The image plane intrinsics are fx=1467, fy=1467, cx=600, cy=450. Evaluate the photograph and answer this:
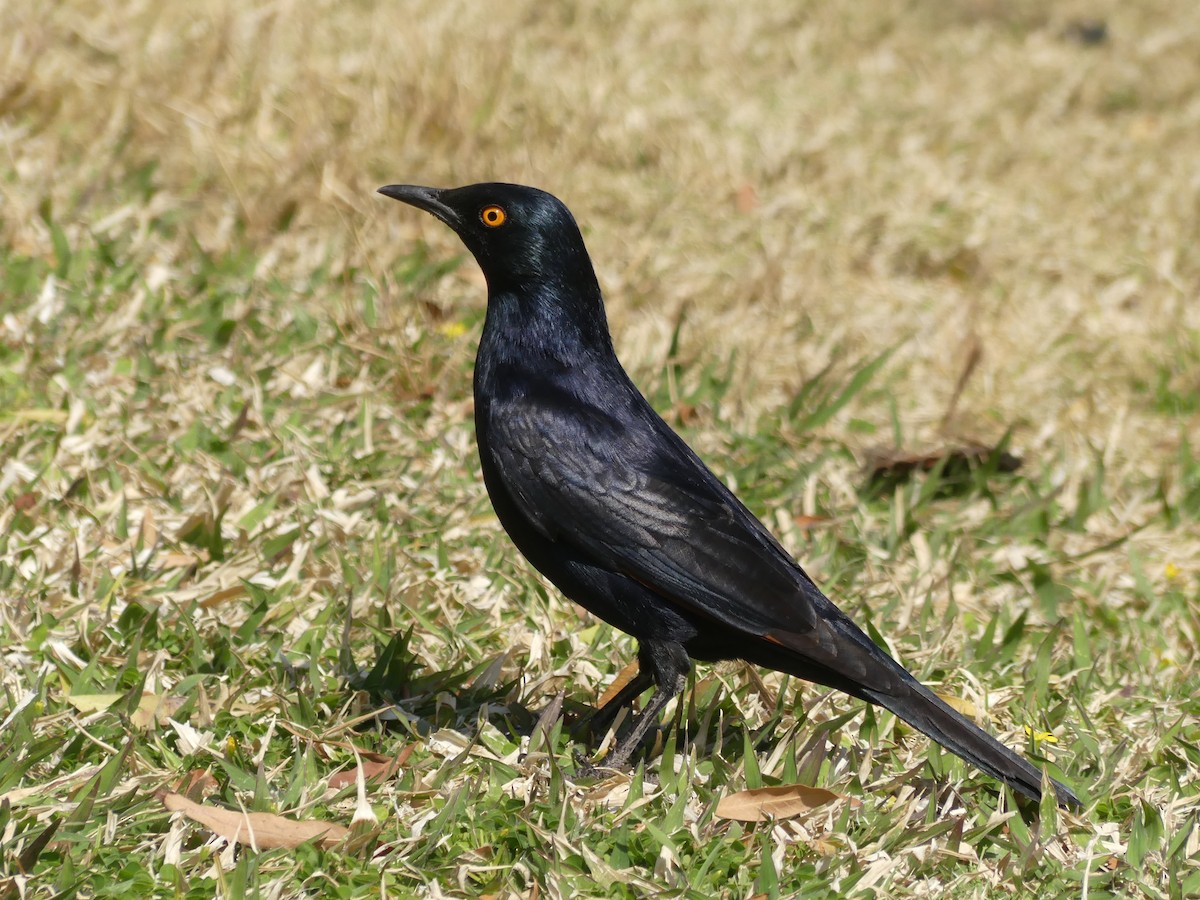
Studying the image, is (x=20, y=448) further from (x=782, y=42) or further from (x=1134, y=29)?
(x=1134, y=29)

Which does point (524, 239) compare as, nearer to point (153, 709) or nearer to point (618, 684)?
point (618, 684)

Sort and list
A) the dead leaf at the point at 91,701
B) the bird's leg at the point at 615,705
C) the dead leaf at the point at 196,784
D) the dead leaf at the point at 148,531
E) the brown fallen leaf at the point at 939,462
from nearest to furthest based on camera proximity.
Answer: the dead leaf at the point at 196,784 < the dead leaf at the point at 91,701 < the bird's leg at the point at 615,705 < the dead leaf at the point at 148,531 < the brown fallen leaf at the point at 939,462

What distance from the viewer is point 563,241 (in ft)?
12.7

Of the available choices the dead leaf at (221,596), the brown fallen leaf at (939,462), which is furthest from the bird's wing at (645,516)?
the brown fallen leaf at (939,462)

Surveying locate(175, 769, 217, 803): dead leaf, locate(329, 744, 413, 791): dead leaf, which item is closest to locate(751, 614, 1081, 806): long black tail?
→ locate(329, 744, 413, 791): dead leaf

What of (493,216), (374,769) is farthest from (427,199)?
(374,769)

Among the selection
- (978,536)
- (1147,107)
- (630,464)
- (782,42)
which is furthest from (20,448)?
(1147,107)

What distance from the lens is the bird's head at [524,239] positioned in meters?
3.87

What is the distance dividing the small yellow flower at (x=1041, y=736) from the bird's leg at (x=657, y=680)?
3.19 ft

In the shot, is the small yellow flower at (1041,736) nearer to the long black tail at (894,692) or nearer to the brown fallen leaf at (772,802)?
the long black tail at (894,692)

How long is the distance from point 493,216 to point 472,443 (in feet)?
5.31

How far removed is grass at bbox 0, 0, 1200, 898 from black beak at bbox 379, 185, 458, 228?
1.08 metres

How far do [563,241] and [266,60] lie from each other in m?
4.15

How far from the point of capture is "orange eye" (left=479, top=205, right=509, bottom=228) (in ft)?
12.8
